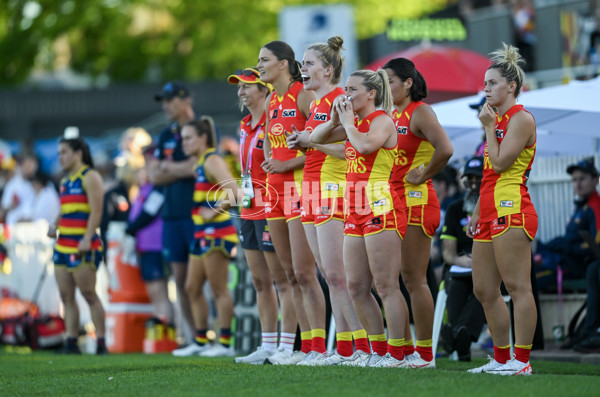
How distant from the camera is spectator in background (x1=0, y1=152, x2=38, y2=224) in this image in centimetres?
1655

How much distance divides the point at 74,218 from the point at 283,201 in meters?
4.04

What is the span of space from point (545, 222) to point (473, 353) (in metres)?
2.16

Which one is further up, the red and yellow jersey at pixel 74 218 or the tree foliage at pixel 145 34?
the tree foliage at pixel 145 34

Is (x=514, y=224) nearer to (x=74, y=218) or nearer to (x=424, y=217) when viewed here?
(x=424, y=217)

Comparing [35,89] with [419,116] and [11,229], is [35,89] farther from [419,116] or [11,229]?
[419,116]

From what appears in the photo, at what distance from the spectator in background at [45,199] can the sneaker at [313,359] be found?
7.92 meters

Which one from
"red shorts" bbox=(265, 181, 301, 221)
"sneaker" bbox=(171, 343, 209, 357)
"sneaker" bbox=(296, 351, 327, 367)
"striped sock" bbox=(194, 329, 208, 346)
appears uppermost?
"red shorts" bbox=(265, 181, 301, 221)

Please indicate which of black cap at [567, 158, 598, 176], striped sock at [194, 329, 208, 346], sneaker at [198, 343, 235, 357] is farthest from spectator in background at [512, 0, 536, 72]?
sneaker at [198, 343, 235, 357]

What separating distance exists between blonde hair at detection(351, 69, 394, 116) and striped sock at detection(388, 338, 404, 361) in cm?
160

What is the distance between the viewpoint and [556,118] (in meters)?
10.1

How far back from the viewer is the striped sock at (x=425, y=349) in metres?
7.66

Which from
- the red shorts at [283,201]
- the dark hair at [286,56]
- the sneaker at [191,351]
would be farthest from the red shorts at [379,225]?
the sneaker at [191,351]

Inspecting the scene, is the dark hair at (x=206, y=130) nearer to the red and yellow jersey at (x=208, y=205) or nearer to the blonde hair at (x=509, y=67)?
the red and yellow jersey at (x=208, y=205)

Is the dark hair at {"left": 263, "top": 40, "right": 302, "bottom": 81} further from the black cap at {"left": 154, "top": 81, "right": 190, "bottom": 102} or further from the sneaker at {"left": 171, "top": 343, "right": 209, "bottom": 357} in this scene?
the sneaker at {"left": 171, "top": 343, "right": 209, "bottom": 357}
